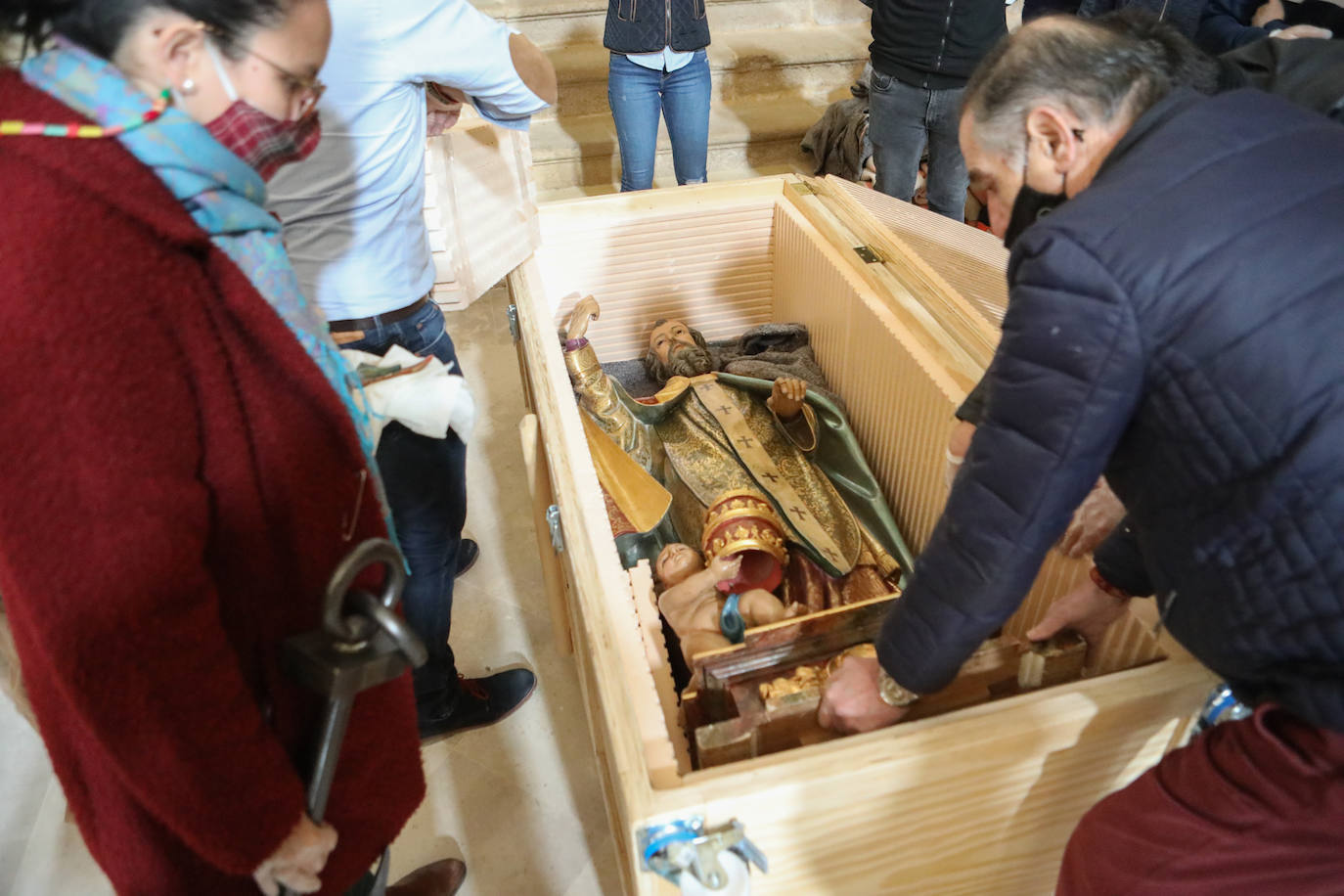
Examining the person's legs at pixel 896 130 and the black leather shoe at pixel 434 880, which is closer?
the black leather shoe at pixel 434 880

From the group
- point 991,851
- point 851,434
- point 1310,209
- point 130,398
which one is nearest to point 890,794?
point 991,851

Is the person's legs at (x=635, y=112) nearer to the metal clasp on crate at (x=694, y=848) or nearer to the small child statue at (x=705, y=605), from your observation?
the small child statue at (x=705, y=605)

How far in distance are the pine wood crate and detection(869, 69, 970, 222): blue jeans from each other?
28.9 inches

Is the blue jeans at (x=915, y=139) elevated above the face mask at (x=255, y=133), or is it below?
below

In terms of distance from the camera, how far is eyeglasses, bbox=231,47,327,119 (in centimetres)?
58

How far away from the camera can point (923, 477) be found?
1386 millimetres

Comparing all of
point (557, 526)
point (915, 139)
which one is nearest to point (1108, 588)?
point (557, 526)

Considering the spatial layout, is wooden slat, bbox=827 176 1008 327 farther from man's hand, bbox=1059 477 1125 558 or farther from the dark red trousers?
the dark red trousers

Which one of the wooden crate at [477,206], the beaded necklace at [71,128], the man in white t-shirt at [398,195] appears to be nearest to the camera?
the beaded necklace at [71,128]

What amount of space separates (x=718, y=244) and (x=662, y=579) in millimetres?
985

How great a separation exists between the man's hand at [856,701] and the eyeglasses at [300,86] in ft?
2.47

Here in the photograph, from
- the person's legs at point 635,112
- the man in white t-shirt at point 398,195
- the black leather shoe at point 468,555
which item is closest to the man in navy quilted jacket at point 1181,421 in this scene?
the man in white t-shirt at point 398,195

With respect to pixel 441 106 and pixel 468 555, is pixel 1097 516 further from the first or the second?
pixel 468 555

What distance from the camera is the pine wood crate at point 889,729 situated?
791 millimetres
